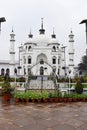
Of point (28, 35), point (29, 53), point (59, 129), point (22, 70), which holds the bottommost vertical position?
point (59, 129)

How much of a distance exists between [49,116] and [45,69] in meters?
53.2

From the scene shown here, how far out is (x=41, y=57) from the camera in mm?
67812

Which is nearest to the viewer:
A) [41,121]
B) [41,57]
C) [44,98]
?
[41,121]

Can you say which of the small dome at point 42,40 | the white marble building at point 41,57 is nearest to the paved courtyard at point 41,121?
the white marble building at point 41,57

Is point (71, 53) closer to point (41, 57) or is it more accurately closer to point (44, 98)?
point (41, 57)

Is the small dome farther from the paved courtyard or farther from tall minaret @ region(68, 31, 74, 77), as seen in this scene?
the paved courtyard

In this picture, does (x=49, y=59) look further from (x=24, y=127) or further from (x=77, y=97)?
(x=24, y=127)

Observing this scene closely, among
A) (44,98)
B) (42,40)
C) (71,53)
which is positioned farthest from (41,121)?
(42,40)

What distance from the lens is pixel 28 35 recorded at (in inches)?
2894

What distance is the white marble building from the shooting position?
6381 centimetres

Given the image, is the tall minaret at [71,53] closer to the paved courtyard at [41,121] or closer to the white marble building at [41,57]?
the white marble building at [41,57]

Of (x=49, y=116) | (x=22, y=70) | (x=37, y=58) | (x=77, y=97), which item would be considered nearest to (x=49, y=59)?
(x=37, y=58)

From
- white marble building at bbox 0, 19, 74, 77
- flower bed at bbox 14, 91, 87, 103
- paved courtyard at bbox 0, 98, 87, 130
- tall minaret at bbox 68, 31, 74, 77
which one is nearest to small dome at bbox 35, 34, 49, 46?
white marble building at bbox 0, 19, 74, 77

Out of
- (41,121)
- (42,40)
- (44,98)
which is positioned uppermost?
(42,40)
